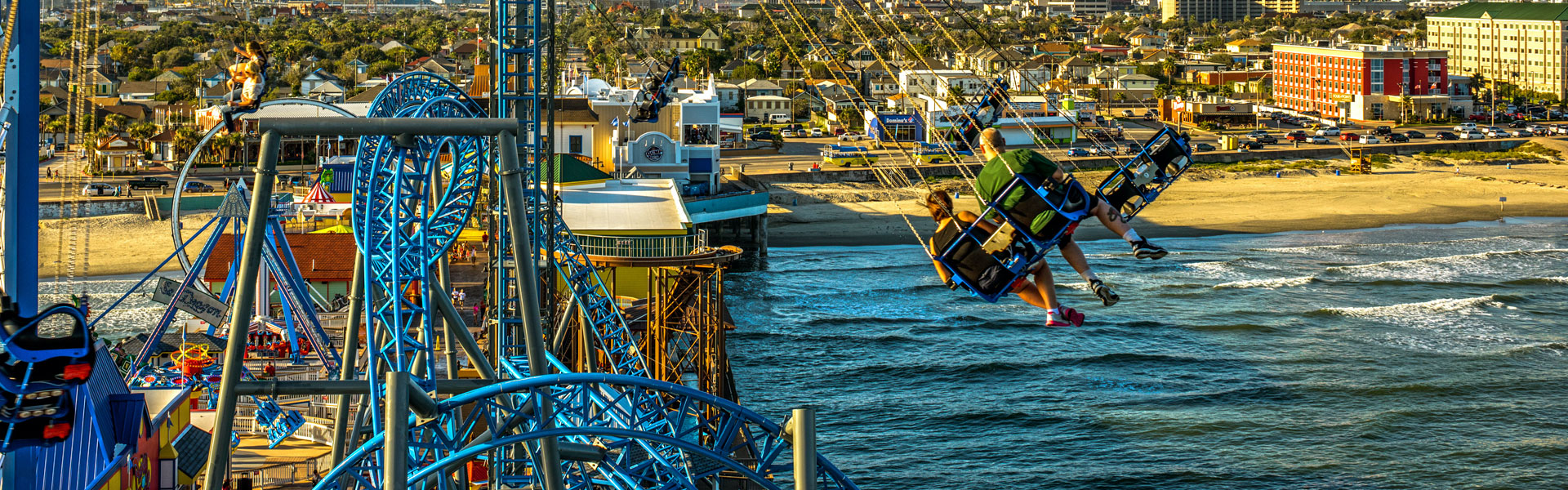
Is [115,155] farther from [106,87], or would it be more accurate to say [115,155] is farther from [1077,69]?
[1077,69]

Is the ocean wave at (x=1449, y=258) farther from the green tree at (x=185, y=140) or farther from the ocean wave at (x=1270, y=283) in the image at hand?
the green tree at (x=185, y=140)

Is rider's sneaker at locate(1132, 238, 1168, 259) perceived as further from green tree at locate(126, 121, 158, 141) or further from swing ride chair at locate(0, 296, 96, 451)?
green tree at locate(126, 121, 158, 141)

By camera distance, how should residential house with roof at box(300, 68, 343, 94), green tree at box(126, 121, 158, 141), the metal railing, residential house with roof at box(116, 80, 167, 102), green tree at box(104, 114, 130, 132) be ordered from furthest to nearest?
1. residential house with roof at box(116, 80, 167, 102)
2. residential house with roof at box(300, 68, 343, 94)
3. green tree at box(104, 114, 130, 132)
4. green tree at box(126, 121, 158, 141)
5. the metal railing

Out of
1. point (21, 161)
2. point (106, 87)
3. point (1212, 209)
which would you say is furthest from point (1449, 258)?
point (106, 87)

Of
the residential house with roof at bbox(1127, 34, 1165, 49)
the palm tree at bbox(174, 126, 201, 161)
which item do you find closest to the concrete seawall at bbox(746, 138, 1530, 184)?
the palm tree at bbox(174, 126, 201, 161)

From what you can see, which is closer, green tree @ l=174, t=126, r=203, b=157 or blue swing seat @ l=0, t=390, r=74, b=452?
blue swing seat @ l=0, t=390, r=74, b=452

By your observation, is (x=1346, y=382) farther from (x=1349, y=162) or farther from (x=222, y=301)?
(x=1349, y=162)

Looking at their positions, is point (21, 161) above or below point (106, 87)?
below

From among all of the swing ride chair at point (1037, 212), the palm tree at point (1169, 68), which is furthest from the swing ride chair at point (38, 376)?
the palm tree at point (1169, 68)
